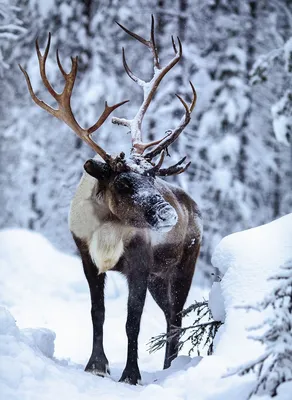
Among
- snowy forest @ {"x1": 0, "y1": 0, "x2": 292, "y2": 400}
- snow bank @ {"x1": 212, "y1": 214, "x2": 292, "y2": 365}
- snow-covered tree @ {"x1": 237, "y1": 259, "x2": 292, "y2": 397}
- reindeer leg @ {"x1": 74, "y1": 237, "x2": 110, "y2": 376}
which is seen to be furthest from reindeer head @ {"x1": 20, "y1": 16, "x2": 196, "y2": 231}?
snowy forest @ {"x1": 0, "y1": 0, "x2": 292, "y2": 400}

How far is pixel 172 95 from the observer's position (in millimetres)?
14141

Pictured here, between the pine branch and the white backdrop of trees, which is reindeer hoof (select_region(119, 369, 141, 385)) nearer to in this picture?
the pine branch

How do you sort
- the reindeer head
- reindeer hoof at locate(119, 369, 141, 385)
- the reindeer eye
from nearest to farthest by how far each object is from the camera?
reindeer hoof at locate(119, 369, 141, 385) → the reindeer head → the reindeer eye

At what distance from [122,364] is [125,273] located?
128cm

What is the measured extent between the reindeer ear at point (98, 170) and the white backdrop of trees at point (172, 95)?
8.43 m

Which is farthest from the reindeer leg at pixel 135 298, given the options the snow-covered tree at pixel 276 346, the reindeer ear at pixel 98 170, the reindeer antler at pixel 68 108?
the snow-covered tree at pixel 276 346

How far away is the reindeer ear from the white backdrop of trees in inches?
332

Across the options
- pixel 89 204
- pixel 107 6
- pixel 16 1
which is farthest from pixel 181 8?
pixel 89 204

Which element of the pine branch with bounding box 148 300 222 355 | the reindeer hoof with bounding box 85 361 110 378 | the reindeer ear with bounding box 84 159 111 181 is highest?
the reindeer ear with bounding box 84 159 111 181

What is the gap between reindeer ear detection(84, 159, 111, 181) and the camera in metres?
5.25

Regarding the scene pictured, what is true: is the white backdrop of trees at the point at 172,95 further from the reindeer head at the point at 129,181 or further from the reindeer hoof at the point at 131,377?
the reindeer hoof at the point at 131,377

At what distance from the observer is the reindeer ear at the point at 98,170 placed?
525cm

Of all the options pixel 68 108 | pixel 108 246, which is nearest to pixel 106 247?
pixel 108 246

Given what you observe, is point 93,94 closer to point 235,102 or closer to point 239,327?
point 235,102
